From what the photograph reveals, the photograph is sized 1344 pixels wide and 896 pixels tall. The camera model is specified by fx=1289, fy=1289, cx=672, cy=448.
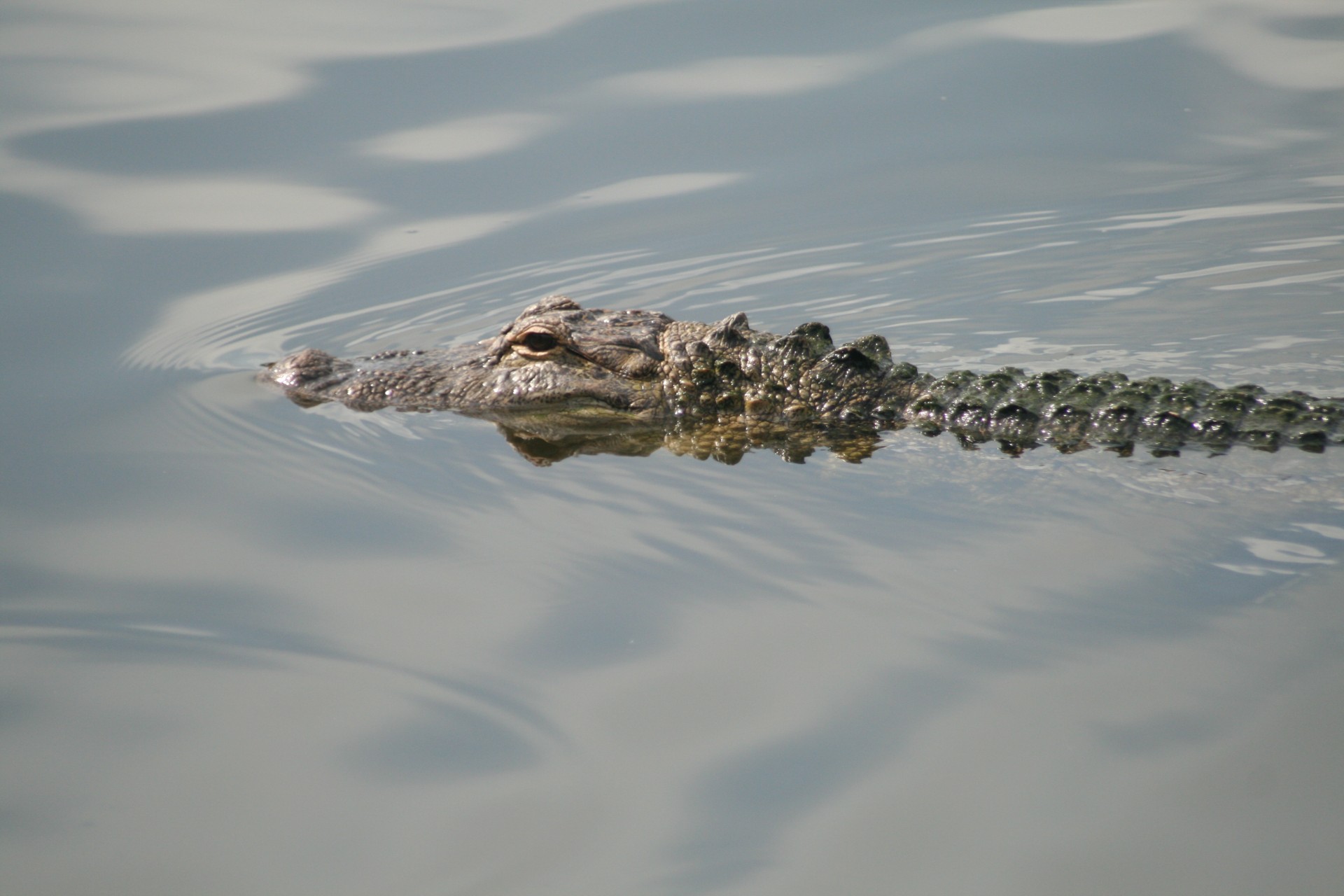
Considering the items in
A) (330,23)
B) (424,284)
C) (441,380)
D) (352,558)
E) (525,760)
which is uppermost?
(330,23)

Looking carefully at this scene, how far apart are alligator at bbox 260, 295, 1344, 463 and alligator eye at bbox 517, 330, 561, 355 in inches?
0.4

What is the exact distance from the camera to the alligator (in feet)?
20.6

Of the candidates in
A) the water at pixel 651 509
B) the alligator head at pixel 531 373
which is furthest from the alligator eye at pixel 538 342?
the water at pixel 651 509

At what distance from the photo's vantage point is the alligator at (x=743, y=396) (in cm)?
627

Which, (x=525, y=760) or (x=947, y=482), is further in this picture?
(x=947, y=482)

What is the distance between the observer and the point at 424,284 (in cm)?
984

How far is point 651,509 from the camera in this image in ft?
19.4

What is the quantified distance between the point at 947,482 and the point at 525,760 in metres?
2.81

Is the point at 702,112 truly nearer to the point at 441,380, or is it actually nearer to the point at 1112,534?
the point at 441,380

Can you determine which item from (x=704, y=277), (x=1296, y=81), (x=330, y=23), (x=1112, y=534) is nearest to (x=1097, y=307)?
(x=704, y=277)

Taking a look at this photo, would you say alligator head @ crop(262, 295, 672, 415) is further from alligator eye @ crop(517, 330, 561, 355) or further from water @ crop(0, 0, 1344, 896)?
water @ crop(0, 0, 1344, 896)

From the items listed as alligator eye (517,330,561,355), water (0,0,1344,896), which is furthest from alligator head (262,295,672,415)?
water (0,0,1344,896)

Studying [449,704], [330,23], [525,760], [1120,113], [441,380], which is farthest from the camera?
[330,23]

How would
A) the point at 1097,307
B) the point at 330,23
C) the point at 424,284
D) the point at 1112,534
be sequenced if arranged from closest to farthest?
the point at 1112,534 < the point at 1097,307 < the point at 424,284 < the point at 330,23
